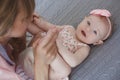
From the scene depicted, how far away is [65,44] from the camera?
1.25m

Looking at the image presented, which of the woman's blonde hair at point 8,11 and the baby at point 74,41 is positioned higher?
the woman's blonde hair at point 8,11

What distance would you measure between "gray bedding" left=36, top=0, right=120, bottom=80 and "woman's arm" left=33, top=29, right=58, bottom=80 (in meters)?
0.11

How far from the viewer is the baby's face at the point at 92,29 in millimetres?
1218

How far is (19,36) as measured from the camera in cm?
105

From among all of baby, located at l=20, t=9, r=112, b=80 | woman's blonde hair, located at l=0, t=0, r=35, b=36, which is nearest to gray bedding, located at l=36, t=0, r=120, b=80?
baby, located at l=20, t=9, r=112, b=80

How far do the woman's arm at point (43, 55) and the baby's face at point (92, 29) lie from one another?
5.6 inches

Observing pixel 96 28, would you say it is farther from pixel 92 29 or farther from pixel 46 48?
pixel 46 48

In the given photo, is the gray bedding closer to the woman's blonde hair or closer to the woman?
the woman

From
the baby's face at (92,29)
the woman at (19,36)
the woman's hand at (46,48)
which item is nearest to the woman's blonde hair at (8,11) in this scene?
the woman at (19,36)

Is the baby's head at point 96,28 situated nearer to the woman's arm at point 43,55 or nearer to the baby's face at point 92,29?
the baby's face at point 92,29

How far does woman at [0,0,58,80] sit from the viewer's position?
94 cm

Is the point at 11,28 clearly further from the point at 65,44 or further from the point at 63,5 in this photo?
the point at 63,5

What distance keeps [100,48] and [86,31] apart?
0.30ft

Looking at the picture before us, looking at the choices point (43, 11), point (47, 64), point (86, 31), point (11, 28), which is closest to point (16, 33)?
point (11, 28)
